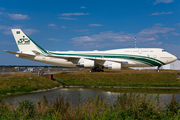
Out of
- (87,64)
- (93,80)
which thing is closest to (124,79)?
(93,80)

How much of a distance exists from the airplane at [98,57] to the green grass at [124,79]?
3.67 meters

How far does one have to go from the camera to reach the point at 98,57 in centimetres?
4309

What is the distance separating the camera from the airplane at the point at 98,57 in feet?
135

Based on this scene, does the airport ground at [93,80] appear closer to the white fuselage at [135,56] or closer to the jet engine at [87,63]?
the jet engine at [87,63]

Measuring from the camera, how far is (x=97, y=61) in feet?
139

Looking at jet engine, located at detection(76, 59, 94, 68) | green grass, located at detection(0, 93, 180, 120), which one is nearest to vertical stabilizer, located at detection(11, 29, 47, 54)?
jet engine, located at detection(76, 59, 94, 68)

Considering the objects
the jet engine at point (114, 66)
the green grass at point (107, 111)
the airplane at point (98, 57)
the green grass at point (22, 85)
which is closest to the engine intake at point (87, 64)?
the airplane at point (98, 57)

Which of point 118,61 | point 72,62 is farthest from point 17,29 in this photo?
point 118,61

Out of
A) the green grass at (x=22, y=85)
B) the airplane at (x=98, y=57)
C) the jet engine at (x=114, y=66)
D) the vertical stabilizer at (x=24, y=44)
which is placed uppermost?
the vertical stabilizer at (x=24, y=44)

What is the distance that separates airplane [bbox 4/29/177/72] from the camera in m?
41.2

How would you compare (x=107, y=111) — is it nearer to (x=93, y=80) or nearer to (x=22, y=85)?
(x=22, y=85)

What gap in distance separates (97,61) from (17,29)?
22199mm

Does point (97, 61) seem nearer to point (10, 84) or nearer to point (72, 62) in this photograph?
point (72, 62)

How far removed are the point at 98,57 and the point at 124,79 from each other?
30.8 feet
